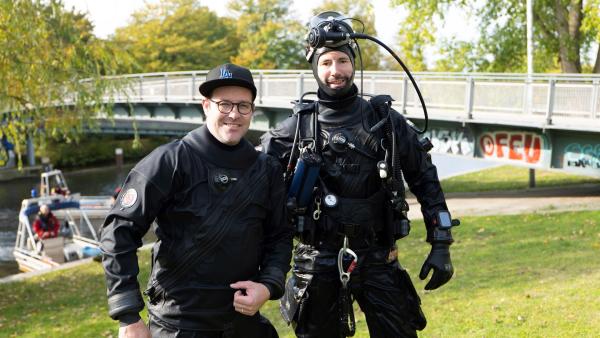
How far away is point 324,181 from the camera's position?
358 centimetres

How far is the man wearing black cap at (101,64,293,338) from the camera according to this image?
266 cm

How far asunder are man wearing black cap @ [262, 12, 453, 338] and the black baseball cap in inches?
32.3

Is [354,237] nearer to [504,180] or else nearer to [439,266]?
[439,266]

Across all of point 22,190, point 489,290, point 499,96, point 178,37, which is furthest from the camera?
point 178,37

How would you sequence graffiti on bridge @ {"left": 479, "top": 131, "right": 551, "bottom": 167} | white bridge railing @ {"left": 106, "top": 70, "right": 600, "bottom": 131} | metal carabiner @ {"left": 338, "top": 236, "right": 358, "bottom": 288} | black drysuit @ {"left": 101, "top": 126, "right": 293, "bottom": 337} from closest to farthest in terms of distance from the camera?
black drysuit @ {"left": 101, "top": 126, "right": 293, "bottom": 337} < metal carabiner @ {"left": 338, "top": 236, "right": 358, "bottom": 288} < white bridge railing @ {"left": 106, "top": 70, "right": 600, "bottom": 131} < graffiti on bridge @ {"left": 479, "top": 131, "right": 551, "bottom": 167}

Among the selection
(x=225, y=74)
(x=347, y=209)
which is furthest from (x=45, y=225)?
→ (x=225, y=74)

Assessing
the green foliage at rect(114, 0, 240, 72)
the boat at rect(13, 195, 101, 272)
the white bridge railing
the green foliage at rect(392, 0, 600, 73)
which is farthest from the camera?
the green foliage at rect(114, 0, 240, 72)

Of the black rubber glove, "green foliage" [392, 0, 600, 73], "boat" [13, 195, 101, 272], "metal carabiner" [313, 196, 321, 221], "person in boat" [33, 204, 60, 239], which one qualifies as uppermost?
"green foliage" [392, 0, 600, 73]

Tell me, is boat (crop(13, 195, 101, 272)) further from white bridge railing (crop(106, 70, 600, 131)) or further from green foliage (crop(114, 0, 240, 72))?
green foliage (crop(114, 0, 240, 72))

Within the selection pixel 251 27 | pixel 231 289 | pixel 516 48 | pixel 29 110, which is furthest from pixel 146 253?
pixel 251 27

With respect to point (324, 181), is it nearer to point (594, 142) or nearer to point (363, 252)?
point (363, 252)

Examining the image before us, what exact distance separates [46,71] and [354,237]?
661 cm

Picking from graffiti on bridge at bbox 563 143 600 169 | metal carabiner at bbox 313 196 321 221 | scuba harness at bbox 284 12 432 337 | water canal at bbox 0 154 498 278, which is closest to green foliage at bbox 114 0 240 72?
water canal at bbox 0 154 498 278

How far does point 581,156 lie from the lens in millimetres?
12445
